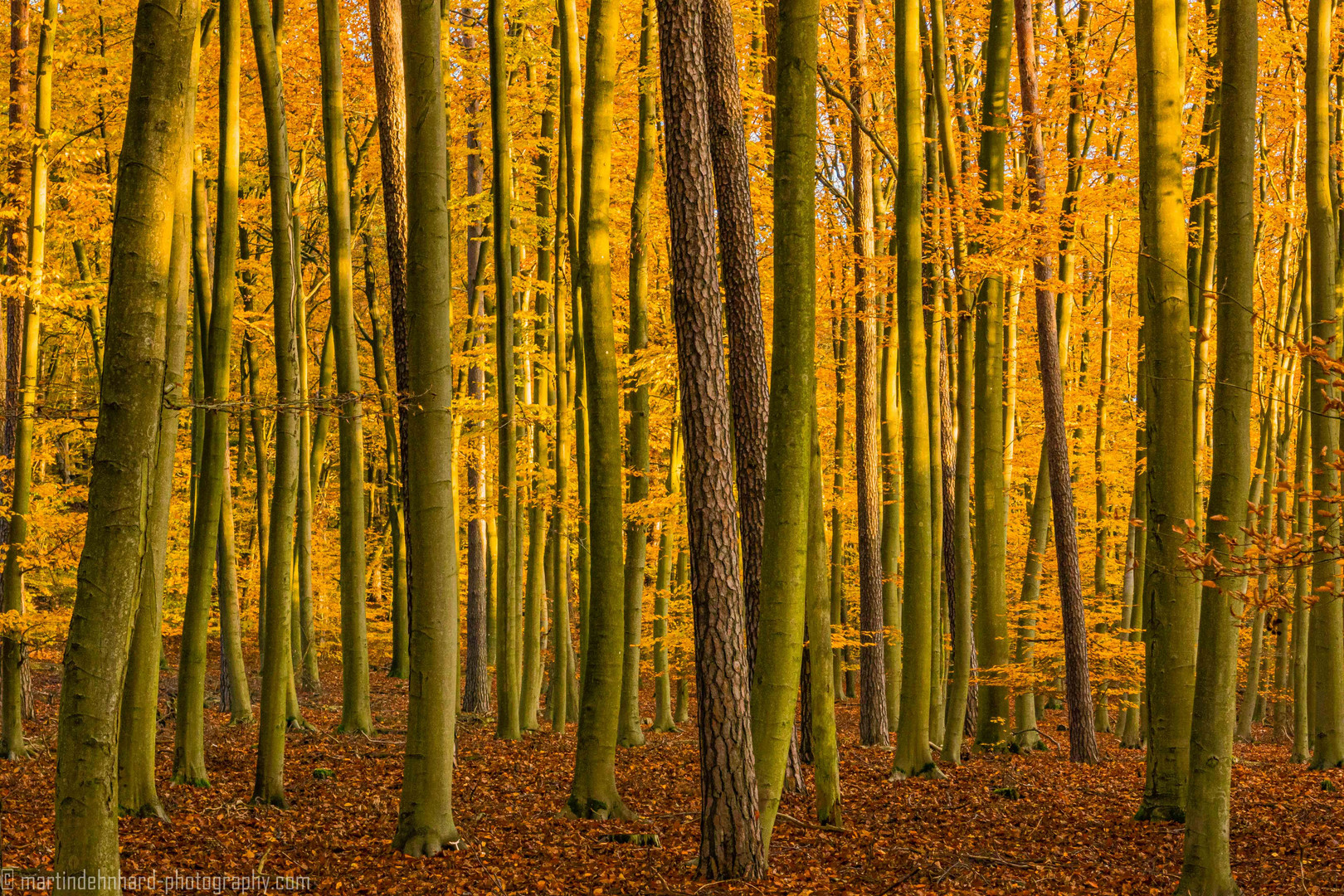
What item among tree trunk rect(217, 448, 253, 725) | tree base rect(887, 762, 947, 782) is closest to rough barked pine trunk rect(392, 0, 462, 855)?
tree trunk rect(217, 448, 253, 725)

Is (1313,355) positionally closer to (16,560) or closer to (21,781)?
(21,781)

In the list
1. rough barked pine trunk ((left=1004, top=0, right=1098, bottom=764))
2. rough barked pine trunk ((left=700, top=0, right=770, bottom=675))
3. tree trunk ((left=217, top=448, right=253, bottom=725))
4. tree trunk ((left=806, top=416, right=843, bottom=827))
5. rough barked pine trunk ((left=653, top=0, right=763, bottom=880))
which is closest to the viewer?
rough barked pine trunk ((left=653, top=0, right=763, bottom=880))

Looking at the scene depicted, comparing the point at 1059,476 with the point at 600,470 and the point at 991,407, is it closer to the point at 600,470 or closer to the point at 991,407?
the point at 991,407

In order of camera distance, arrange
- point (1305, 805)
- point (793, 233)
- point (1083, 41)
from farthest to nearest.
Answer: point (1083, 41)
point (1305, 805)
point (793, 233)

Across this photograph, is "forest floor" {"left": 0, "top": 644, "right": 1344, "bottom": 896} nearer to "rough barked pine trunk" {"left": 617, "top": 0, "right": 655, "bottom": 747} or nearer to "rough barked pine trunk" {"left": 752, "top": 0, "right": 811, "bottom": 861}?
"rough barked pine trunk" {"left": 752, "top": 0, "right": 811, "bottom": 861}

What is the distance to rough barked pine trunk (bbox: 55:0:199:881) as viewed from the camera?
328 cm

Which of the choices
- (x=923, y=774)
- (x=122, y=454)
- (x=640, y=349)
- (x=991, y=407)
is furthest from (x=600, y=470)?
(x=991, y=407)

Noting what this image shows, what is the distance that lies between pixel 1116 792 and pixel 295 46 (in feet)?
42.4

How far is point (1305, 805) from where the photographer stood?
7.93 m

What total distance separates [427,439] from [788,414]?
2095mm

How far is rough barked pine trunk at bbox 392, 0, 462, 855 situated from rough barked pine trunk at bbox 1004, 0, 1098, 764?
7622 mm

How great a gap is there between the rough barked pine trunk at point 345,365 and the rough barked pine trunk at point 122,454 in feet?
5.03

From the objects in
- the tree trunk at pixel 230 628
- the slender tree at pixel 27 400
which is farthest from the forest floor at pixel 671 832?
the tree trunk at pixel 230 628

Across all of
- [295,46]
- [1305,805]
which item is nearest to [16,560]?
[295,46]
